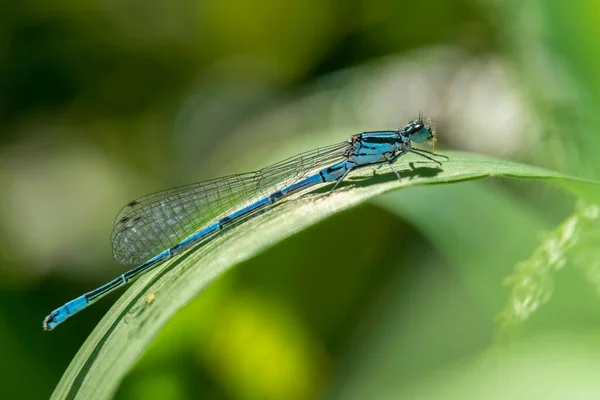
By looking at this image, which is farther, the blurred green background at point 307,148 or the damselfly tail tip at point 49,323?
the damselfly tail tip at point 49,323

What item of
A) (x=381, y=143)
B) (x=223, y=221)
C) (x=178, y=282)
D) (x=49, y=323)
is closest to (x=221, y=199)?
(x=223, y=221)

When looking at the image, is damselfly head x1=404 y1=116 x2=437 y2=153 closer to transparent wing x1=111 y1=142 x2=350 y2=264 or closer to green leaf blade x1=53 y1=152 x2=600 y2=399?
transparent wing x1=111 y1=142 x2=350 y2=264

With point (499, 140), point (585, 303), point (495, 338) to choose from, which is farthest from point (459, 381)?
point (499, 140)

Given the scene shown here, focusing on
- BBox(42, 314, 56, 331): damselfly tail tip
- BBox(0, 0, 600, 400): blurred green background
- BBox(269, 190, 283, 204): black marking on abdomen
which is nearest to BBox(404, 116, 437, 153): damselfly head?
BBox(0, 0, 600, 400): blurred green background

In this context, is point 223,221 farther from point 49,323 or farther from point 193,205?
point 49,323

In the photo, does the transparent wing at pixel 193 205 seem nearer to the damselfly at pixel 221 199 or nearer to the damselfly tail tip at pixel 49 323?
the damselfly at pixel 221 199

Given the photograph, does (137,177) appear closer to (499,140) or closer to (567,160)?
(499,140)

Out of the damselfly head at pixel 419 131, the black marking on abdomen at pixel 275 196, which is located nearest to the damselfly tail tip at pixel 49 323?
the black marking on abdomen at pixel 275 196
